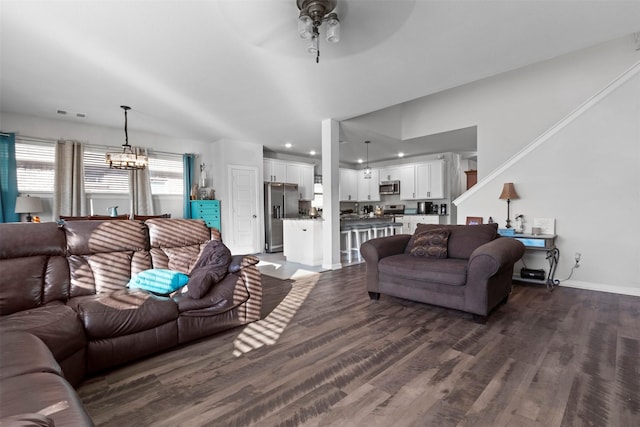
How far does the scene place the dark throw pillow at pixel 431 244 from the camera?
3.15 meters

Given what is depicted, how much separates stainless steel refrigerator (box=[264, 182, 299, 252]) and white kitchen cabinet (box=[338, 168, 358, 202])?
2.41m

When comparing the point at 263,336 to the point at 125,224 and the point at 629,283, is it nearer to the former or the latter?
the point at 125,224

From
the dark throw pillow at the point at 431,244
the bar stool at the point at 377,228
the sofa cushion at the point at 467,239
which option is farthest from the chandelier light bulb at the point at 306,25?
the bar stool at the point at 377,228

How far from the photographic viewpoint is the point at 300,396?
63.7 inches

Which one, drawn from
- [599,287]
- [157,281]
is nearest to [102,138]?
[157,281]

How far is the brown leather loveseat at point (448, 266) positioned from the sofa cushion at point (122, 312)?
6.94 ft

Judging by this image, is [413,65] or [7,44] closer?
[7,44]

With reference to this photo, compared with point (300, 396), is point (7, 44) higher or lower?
higher

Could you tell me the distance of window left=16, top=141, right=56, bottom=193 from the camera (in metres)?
4.59

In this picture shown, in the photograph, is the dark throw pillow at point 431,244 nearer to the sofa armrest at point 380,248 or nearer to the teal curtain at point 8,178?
the sofa armrest at point 380,248

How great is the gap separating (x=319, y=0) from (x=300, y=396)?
2673 millimetres

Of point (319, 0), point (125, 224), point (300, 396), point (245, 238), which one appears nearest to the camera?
point (300, 396)

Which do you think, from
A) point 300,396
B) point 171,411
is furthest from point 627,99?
point 171,411

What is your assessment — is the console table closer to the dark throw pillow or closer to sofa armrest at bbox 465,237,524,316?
the dark throw pillow
